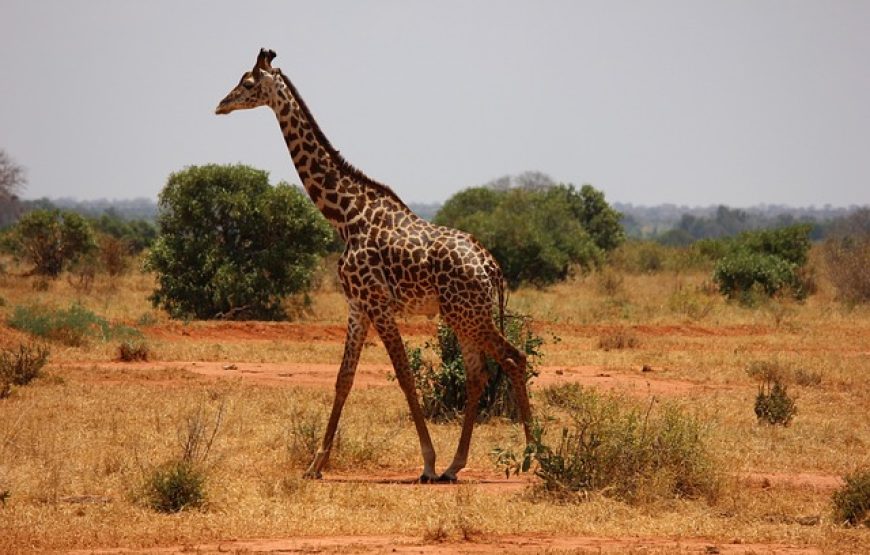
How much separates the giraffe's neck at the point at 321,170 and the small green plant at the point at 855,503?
14.5ft

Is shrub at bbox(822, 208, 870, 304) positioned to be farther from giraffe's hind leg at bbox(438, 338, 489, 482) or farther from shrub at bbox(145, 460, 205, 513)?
shrub at bbox(145, 460, 205, 513)

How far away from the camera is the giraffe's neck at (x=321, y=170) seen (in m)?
10.7

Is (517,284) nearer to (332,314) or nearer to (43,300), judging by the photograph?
(332,314)

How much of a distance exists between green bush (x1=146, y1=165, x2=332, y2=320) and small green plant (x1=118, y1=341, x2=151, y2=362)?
6618 millimetres

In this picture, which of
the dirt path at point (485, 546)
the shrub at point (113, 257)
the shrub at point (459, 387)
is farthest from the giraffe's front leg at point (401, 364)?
the shrub at point (113, 257)

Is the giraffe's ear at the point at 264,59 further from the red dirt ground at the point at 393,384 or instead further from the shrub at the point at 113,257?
the shrub at the point at 113,257

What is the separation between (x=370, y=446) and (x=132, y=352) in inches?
285

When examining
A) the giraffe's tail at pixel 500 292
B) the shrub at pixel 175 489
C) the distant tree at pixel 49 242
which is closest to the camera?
the shrub at pixel 175 489

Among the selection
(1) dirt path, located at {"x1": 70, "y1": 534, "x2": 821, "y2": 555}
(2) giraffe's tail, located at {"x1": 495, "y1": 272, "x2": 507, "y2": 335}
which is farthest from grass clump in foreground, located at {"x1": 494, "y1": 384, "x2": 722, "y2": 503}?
(2) giraffe's tail, located at {"x1": 495, "y1": 272, "x2": 507, "y2": 335}

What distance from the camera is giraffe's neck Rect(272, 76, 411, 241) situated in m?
10.7

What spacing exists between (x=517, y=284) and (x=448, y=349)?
2000cm

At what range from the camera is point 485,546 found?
303 inches

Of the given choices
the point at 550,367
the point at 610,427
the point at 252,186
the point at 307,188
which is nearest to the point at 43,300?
the point at 252,186

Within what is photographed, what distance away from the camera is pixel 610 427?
951 cm
